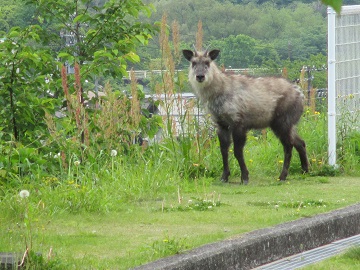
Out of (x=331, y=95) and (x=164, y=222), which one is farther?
(x=331, y=95)

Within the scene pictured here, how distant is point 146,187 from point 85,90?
2.82 metres

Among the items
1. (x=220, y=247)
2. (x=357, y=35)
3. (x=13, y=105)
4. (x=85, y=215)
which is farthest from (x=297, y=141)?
(x=220, y=247)

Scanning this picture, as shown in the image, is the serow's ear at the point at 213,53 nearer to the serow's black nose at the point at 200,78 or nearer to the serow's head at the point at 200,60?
the serow's head at the point at 200,60

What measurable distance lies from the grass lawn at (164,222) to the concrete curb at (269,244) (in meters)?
0.19

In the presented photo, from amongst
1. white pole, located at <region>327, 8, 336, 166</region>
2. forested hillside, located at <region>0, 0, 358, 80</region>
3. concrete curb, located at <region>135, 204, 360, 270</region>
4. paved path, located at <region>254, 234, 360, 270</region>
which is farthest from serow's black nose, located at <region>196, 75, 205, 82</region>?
forested hillside, located at <region>0, 0, 358, 80</region>

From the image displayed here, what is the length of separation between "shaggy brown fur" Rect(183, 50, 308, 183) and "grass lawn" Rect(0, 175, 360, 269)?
98cm

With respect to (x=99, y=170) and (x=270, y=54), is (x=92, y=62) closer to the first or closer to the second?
(x=99, y=170)

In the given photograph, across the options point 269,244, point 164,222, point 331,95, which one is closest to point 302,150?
point 331,95

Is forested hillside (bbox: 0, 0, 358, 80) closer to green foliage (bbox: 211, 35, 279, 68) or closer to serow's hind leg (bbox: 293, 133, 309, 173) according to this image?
green foliage (bbox: 211, 35, 279, 68)

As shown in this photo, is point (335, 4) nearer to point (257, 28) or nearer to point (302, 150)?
point (302, 150)

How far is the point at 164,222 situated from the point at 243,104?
3.99m

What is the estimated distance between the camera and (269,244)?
6.82 m

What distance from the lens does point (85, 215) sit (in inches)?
314

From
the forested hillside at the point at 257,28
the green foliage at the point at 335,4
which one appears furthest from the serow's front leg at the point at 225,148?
the forested hillside at the point at 257,28
